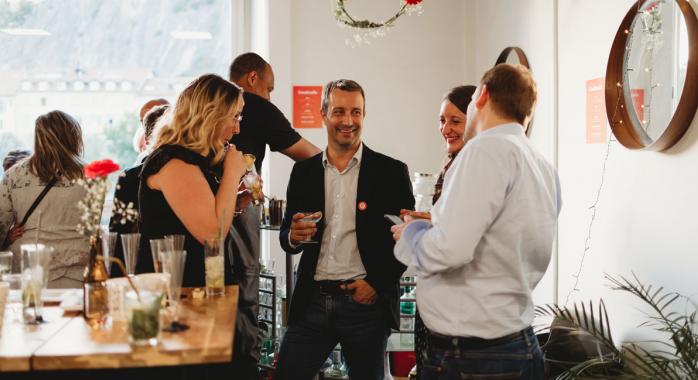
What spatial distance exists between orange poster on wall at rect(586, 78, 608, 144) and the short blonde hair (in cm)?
170

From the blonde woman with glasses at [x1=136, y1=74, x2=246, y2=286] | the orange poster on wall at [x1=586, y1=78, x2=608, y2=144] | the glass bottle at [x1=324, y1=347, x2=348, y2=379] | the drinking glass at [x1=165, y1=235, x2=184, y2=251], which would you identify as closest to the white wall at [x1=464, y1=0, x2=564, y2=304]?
the orange poster on wall at [x1=586, y1=78, x2=608, y2=144]

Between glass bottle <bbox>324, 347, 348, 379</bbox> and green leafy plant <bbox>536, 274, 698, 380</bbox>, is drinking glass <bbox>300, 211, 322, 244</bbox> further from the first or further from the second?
glass bottle <bbox>324, 347, 348, 379</bbox>

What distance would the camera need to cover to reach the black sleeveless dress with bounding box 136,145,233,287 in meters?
2.40

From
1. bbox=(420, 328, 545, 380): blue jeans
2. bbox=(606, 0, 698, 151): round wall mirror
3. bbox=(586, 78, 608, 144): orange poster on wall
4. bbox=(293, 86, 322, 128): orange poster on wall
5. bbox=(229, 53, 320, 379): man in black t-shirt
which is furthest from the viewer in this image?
bbox=(293, 86, 322, 128): orange poster on wall

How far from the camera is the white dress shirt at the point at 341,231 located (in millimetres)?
2902

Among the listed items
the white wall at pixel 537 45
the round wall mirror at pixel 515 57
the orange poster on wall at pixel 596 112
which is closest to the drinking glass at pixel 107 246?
the orange poster on wall at pixel 596 112

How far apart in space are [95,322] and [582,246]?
2.36m

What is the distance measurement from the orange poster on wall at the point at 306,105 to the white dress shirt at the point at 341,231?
2248 mm

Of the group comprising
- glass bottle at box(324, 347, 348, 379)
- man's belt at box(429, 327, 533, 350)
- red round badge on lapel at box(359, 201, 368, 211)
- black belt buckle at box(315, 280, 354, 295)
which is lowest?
glass bottle at box(324, 347, 348, 379)

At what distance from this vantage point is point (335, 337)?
296 centimetres

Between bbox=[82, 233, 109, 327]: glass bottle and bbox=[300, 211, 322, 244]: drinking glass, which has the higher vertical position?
bbox=[300, 211, 322, 244]: drinking glass

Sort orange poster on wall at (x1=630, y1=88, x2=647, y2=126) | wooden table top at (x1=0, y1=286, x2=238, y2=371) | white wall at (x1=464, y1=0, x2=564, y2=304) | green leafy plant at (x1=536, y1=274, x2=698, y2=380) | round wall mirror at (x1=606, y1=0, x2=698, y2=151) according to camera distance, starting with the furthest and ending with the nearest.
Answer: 1. white wall at (x1=464, y1=0, x2=564, y2=304)
2. orange poster on wall at (x1=630, y1=88, x2=647, y2=126)
3. round wall mirror at (x1=606, y1=0, x2=698, y2=151)
4. green leafy plant at (x1=536, y1=274, x2=698, y2=380)
5. wooden table top at (x1=0, y1=286, x2=238, y2=371)

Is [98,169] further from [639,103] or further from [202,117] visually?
[639,103]

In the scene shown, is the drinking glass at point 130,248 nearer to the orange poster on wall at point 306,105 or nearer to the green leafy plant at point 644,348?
the green leafy plant at point 644,348
